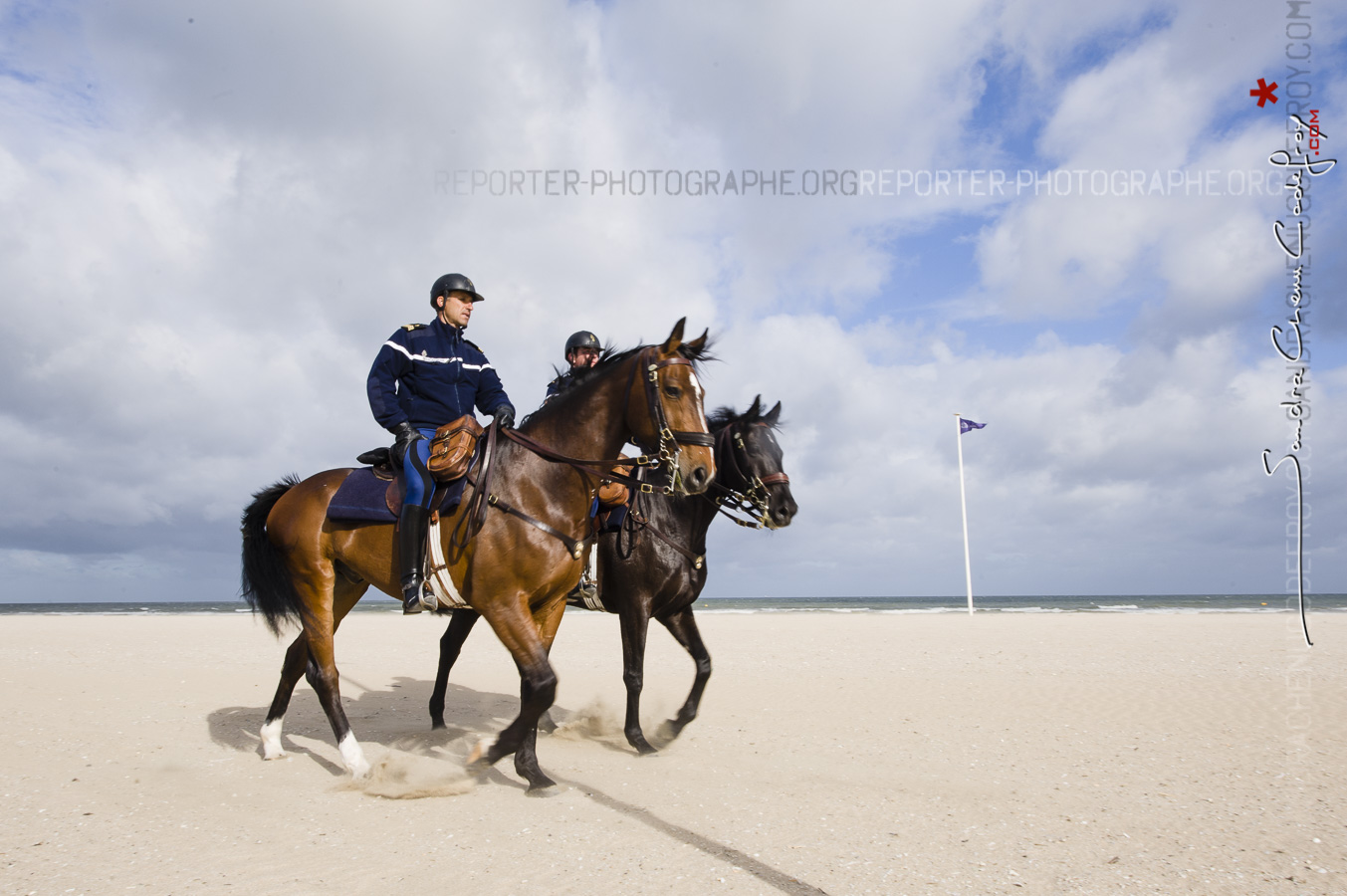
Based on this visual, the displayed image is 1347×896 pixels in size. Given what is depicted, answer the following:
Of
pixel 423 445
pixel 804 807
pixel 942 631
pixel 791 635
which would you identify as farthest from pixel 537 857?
pixel 942 631

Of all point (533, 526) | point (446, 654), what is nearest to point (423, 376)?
point (533, 526)

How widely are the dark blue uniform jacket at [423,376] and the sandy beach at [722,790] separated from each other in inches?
100

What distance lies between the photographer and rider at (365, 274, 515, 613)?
5.50 m

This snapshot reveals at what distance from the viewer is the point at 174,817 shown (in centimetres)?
473

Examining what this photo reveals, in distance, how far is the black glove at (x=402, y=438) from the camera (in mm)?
5355

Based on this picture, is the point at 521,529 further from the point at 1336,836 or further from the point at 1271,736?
the point at 1271,736

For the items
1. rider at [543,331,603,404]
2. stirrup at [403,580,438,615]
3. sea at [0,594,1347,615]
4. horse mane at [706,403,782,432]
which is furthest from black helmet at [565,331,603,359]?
sea at [0,594,1347,615]

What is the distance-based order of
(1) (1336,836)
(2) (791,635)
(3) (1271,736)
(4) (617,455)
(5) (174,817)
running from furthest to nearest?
(2) (791,635) < (3) (1271,736) < (4) (617,455) < (5) (174,817) < (1) (1336,836)

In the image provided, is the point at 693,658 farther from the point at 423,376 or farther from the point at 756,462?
the point at 423,376

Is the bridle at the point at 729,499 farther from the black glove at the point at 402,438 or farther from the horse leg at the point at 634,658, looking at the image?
the black glove at the point at 402,438

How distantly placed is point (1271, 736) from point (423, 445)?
8.07m

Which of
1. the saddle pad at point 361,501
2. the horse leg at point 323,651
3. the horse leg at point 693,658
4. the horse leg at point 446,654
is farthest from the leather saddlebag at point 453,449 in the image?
the horse leg at point 446,654

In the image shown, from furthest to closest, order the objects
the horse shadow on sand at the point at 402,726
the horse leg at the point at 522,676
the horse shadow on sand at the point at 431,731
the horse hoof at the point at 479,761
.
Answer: the horse shadow on sand at the point at 402,726, the horse hoof at the point at 479,761, the horse leg at the point at 522,676, the horse shadow on sand at the point at 431,731

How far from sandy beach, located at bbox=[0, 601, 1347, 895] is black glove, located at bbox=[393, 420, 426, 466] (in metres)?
2.20
